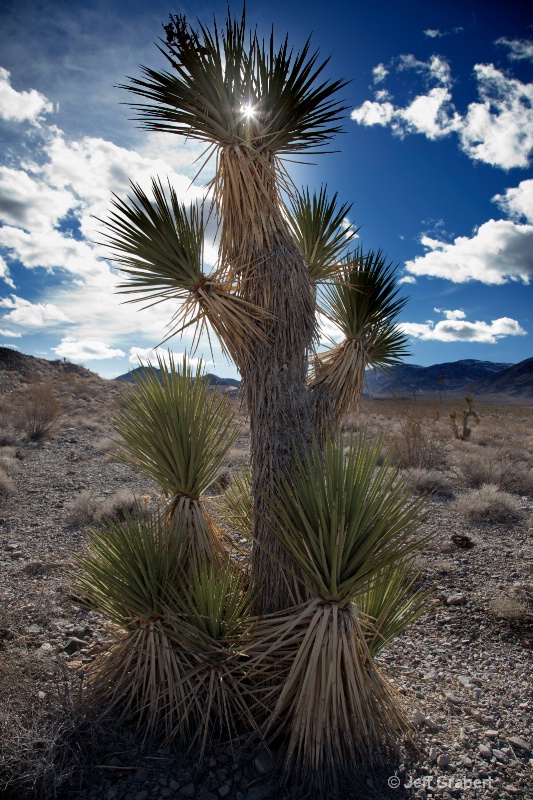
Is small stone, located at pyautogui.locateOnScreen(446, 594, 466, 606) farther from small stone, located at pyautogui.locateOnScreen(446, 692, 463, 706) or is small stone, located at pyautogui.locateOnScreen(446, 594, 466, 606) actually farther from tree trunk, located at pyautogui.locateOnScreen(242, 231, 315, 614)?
tree trunk, located at pyautogui.locateOnScreen(242, 231, 315, 614)

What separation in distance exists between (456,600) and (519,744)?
202 centimetres

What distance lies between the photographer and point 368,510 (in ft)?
7.29

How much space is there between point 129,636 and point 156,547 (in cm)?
54

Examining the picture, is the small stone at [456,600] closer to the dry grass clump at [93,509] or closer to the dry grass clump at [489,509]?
the dry grass clump at [489,509]

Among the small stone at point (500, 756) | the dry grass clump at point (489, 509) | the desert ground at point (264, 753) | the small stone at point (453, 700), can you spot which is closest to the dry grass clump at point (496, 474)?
the desert ground at point (264, 753)

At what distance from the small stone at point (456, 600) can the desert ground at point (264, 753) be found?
10 mm

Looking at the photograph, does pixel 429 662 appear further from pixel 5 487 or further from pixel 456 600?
pixel 5 487

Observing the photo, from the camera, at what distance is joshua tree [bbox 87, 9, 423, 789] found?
2279mm

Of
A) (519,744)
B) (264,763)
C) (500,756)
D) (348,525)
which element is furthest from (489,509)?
(348,525)

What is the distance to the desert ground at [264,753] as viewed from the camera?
241 cm

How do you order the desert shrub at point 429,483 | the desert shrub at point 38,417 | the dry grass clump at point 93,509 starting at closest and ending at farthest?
the dry grass clump at point 93,509 → the desert shrub at point 429,483 → the desert shrub at point 38,417

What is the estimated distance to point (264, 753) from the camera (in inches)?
100

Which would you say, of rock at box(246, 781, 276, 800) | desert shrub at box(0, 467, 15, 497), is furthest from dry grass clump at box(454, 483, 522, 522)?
desert shrub at box(0, 467, 15, 497)

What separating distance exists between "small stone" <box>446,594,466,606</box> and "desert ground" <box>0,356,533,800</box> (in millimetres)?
10
